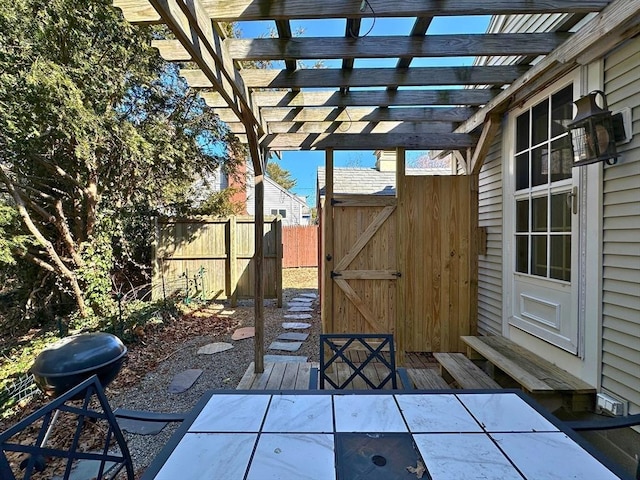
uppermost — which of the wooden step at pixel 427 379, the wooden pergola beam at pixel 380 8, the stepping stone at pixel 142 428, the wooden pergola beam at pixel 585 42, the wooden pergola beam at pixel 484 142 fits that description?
the wooden pergola beam at pixel 380 8

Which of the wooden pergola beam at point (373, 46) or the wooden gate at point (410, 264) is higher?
the wooden pergola beam at point (373, 46)

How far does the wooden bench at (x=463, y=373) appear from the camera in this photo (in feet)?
9.07

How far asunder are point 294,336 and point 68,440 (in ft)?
8.81

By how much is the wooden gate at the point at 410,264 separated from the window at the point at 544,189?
2.53 ft

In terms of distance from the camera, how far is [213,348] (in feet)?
14.3

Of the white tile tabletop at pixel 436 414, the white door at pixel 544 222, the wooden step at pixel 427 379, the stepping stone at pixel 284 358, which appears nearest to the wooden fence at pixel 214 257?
the stepping stone at pixel 284 358

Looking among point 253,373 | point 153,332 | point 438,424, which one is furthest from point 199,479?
point 153,332

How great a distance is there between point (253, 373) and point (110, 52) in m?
4.78

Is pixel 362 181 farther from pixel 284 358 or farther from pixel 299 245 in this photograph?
pixel 299 245

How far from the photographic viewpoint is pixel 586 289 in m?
2.30

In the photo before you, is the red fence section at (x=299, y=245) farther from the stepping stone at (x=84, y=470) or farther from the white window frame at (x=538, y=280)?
the stepping stone at (x=84, y=470)

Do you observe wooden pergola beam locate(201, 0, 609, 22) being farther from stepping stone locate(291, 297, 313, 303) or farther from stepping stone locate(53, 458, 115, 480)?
stepping stone locate(291, 297, 313, 303)

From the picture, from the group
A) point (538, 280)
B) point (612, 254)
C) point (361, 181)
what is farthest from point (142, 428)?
point (361, 181)

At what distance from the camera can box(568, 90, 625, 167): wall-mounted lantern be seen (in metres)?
2.07
